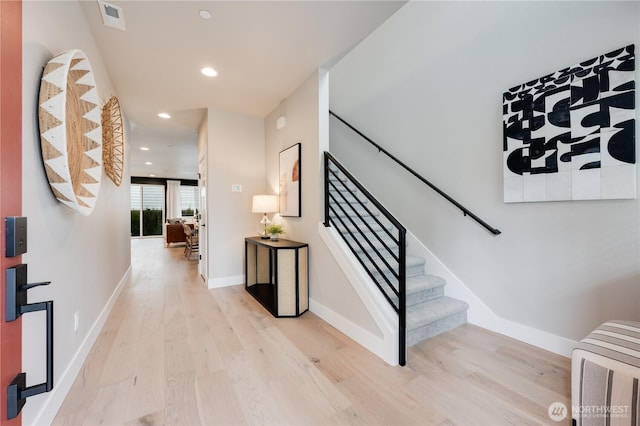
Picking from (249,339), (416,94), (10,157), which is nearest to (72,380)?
(249,339)

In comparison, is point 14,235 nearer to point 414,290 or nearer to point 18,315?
point 18,315

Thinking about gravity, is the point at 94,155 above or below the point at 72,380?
above

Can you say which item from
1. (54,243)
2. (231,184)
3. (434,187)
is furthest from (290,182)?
(54,243)

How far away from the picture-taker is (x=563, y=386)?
1.61 metres

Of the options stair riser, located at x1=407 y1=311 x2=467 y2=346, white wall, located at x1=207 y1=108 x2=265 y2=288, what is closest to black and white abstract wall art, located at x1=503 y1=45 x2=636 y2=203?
stair riser, located at x1=407 y1=311 x2=467 y2=346

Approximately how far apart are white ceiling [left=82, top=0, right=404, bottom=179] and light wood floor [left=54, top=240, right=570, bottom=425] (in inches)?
99.7

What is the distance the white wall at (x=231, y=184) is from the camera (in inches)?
145

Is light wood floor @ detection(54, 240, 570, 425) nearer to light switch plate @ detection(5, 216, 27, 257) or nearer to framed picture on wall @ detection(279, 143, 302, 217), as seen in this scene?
light switch plate @ detection(5, 216, 27, 257)

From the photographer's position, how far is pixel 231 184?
383cm

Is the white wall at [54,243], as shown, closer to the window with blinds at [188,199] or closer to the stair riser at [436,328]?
the stair riser at [436,328]

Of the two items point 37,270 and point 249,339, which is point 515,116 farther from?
point 37,270

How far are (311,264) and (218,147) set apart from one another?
86.8 inches

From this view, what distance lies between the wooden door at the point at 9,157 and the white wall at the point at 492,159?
2984 millimetres

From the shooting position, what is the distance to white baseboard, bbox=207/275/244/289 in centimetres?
371
